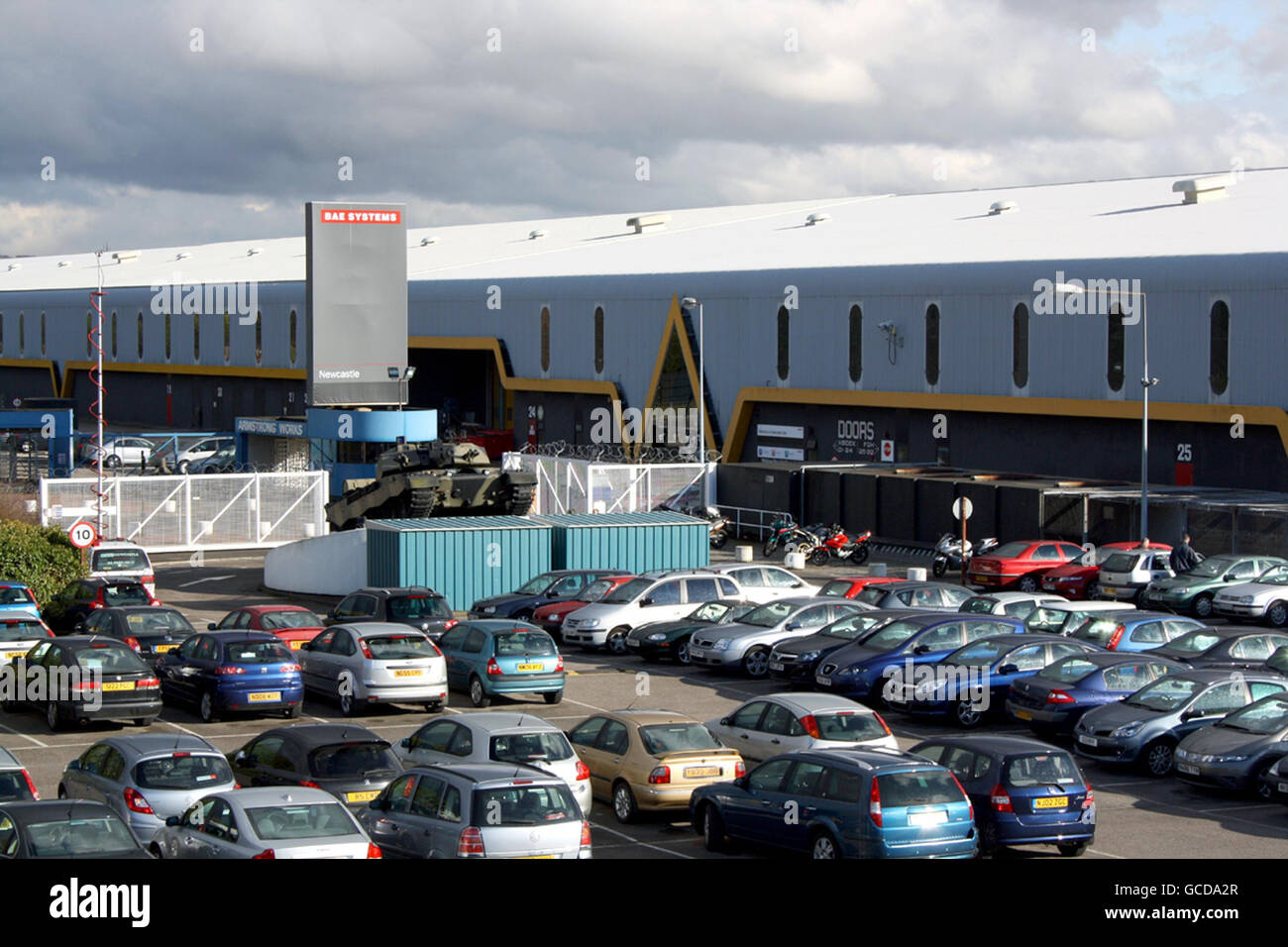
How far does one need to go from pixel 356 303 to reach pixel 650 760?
39479 millimetres

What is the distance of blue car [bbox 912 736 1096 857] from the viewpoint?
54.3 feet

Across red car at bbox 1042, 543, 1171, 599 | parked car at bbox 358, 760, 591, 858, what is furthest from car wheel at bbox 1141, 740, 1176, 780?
red car at bbox 1042, 543, 1171, 599

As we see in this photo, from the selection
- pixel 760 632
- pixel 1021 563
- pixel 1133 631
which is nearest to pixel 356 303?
pixel 1021 563

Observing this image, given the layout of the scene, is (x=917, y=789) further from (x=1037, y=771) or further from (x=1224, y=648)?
(x=1224, y=648)

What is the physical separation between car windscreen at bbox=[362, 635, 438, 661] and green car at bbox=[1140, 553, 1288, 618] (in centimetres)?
1735

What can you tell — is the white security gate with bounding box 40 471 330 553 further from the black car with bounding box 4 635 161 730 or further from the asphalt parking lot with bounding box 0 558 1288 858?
the black car with bounding box 4 635 161 730

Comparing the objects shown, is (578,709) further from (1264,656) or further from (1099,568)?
(1099,568)

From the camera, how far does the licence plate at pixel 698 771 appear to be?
59.7 feet

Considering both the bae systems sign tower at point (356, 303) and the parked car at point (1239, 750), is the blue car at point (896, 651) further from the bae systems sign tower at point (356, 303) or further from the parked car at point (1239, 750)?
the bae systems sign tower at point (356, 303)

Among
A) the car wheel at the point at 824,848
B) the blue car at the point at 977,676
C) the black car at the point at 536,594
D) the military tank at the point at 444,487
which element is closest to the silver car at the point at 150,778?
the car wheel at the point at 824,848

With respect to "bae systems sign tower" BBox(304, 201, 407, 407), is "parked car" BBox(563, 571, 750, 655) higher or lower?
lower

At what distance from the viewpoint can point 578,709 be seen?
2548 cm

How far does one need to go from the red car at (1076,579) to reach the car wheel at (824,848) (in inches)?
896
